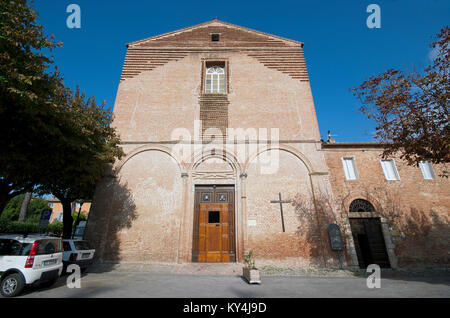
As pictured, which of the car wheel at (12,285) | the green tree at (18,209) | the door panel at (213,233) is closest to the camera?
the car wheel at (12,285)

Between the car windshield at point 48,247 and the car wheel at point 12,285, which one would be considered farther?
the car windshield at point 48,247

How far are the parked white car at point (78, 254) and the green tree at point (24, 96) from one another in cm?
312

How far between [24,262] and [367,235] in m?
13.3

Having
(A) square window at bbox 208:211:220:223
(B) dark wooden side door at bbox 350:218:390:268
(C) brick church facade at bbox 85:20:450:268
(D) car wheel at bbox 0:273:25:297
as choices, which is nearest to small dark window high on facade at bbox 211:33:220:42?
(C) brick church facade at bbox 85:20:450:268

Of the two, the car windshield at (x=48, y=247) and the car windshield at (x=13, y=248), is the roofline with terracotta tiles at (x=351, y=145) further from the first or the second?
the car windshield at (x=13, y=248)

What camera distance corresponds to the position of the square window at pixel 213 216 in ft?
34.9

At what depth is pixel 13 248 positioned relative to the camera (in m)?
5.94

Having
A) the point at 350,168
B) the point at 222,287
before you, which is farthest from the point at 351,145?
the point at 222,287

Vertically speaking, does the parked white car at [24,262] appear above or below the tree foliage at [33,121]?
below

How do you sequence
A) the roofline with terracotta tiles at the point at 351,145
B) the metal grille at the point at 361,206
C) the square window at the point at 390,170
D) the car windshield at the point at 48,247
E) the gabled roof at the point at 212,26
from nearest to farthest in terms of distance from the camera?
the car windshield at the point at 48,247, the metal grille at the point at 361,206, the square window at the point at 390,170, the roofline with terracotta tiles at the point at 351,145, the gabled roof at the point at 212,26

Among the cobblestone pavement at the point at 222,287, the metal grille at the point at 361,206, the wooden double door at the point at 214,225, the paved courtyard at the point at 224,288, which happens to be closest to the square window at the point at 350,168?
the metal grille at the point at 361,206

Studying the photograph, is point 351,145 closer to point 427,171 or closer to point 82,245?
point 427,171

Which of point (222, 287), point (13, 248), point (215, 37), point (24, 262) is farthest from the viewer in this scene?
point (215, 37)
